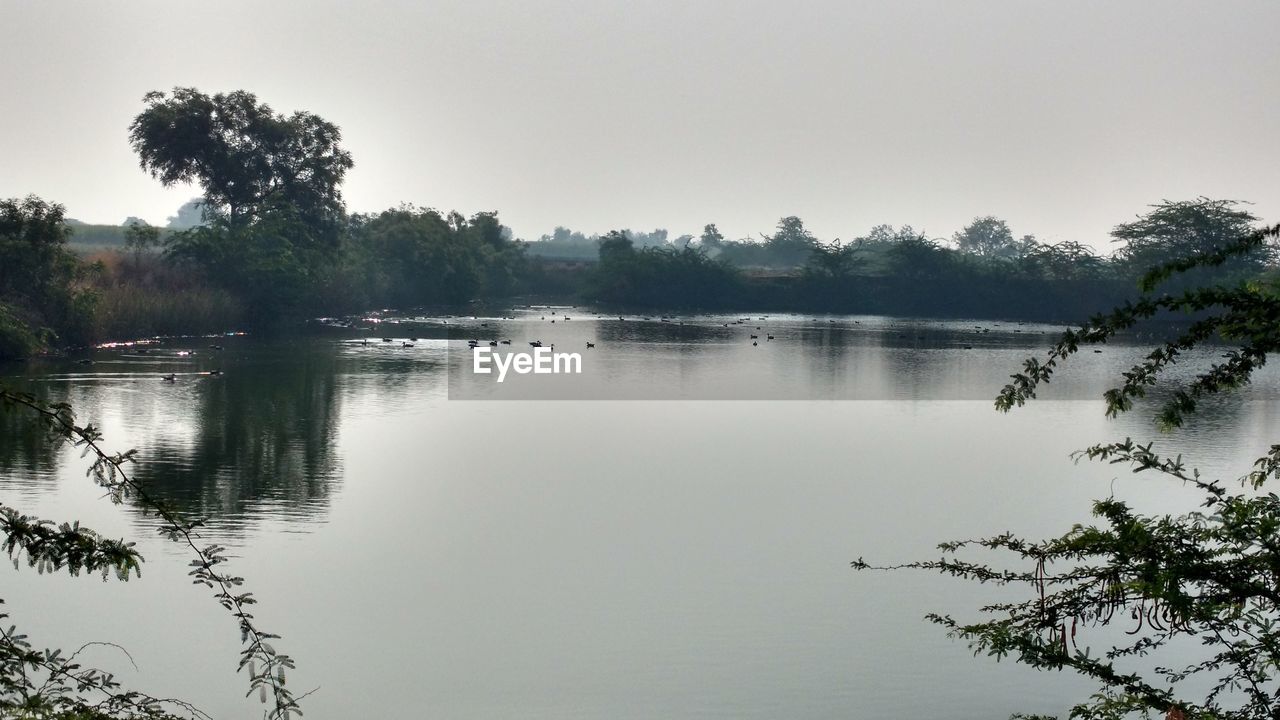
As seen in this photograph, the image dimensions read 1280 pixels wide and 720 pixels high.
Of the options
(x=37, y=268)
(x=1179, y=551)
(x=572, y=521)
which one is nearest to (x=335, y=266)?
(x=37, y=268)

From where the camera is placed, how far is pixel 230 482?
1995 centimetres

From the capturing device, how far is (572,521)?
18484 millimetres

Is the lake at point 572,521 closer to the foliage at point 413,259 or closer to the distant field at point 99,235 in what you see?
the foliage at point 413,259

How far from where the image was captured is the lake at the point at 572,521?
11.8 m

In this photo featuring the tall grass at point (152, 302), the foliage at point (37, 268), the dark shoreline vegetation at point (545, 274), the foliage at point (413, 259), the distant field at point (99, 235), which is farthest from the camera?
the distant field at point (99, 235)

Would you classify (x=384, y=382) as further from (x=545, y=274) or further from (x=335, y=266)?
(x=545, y=274)

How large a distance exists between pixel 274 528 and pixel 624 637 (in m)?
6.13

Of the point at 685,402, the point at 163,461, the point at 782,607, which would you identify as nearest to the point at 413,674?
the point at 782,607

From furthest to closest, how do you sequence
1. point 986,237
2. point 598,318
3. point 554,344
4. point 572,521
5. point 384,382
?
point 986,237, point 598,318, point 554,344, point 384,382, point 572,521

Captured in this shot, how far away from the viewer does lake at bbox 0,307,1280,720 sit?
11.8m

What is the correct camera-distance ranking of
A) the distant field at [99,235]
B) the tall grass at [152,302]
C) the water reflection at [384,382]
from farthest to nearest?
the distant field at [99,235], the tall grass at [152,302], the water reflection at [384,382]

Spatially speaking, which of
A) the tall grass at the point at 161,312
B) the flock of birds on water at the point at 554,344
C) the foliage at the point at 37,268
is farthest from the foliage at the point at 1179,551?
the tall grass at the point at 161,312

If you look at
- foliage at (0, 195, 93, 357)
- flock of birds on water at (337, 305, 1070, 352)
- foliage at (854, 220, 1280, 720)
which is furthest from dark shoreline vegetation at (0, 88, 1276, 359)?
foliage at (854, 220, 1280, 720)

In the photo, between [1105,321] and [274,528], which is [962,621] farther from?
[274,528]
